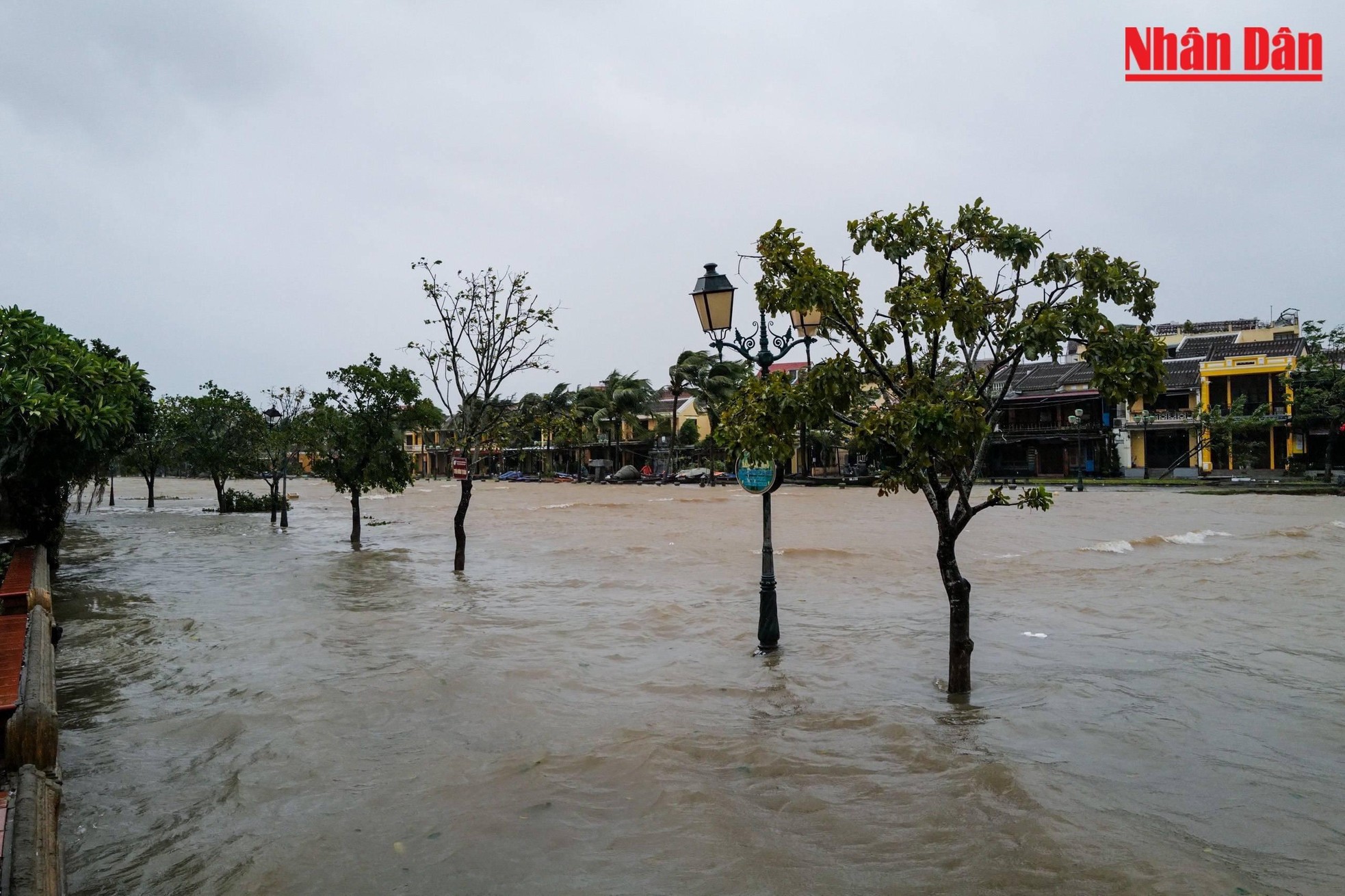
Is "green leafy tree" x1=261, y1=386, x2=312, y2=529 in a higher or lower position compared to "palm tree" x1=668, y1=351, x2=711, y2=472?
lower

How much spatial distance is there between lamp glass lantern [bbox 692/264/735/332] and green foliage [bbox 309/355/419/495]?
1141cm

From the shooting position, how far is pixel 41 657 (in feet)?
16.5

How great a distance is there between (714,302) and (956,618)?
3911 mm

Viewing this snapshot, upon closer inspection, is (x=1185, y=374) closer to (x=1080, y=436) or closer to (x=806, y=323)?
(x=1080, y=436)

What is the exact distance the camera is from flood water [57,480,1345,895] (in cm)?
415

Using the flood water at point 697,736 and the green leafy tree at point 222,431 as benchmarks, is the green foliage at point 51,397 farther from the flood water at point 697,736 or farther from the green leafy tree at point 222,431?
the green leafy tree at point 222,431

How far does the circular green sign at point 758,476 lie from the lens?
7801 millimetres

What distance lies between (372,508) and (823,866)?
38701mm

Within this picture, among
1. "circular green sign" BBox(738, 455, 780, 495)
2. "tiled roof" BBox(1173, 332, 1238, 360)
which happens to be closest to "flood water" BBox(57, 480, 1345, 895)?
"circular green sign" BBox(738, 455, 780, 495)

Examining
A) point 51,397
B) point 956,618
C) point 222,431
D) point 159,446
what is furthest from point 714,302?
point 159,446

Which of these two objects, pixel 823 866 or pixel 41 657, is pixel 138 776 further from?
pixel 823 866

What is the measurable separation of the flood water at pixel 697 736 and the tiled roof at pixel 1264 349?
133 ft

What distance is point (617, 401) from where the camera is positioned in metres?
62.2

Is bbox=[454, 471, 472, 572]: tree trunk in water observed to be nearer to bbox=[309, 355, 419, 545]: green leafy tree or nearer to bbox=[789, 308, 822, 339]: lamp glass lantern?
bbox=[309, 355, 419, 545]: green leafy tree
